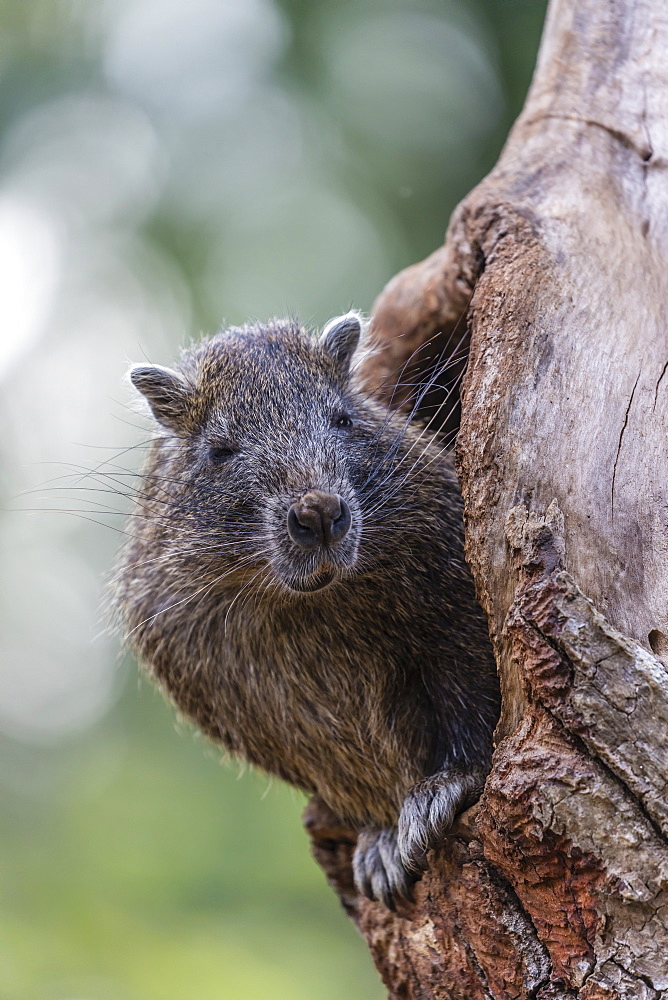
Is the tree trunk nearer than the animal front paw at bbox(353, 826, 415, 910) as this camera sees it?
Yes

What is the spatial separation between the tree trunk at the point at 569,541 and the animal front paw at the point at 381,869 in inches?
3.3

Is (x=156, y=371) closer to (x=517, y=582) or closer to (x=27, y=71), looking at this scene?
(x=517, y=582)

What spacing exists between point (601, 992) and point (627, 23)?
150 inches

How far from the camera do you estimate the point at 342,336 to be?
404cm

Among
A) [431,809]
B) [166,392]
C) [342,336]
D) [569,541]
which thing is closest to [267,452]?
[166,392]

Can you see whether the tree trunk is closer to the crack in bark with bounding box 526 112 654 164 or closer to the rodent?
the crack in bark with bounding box 526 112 654 164

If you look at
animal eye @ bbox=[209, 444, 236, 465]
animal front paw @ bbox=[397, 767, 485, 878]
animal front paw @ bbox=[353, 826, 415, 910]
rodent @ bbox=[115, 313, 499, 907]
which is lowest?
animal front paw @ bbox=[353, 826, 415, 910]

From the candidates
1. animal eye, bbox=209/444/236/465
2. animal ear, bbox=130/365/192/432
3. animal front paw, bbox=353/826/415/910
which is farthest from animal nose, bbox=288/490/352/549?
animal front paw, bbox=353/826/415/910

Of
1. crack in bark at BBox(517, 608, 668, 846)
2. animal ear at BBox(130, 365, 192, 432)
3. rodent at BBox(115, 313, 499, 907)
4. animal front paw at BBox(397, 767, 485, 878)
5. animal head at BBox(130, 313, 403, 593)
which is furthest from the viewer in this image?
animal ear at BBox(130, 365, 192, 432)

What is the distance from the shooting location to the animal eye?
356 centimetres

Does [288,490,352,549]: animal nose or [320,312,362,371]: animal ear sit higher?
[320,312,362,371]: animal ear

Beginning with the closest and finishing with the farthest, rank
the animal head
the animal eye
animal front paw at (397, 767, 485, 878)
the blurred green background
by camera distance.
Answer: animal front paw at (397, 767, 485, 878) < the animal head < the animal eye < the blurred green background

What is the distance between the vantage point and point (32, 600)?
9.12 m

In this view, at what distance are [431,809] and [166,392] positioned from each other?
2.01 metres
